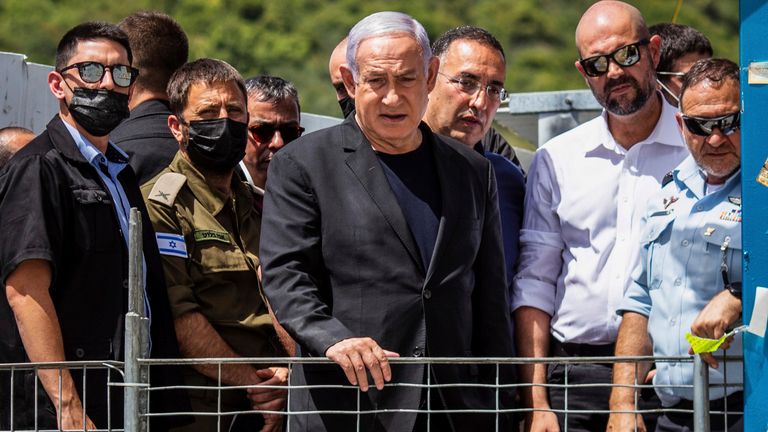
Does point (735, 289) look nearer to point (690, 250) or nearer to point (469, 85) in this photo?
point (690, 250)

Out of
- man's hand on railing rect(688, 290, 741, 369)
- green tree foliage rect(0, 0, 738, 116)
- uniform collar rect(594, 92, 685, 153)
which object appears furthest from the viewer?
green tree foliage rect(0, 0, 738, 116)

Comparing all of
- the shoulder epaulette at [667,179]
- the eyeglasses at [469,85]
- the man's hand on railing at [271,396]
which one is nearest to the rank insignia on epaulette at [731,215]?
the shoulder epaulette at [667,179]

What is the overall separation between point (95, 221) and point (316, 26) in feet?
148

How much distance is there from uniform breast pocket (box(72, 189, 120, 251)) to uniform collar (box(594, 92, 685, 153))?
2021mm

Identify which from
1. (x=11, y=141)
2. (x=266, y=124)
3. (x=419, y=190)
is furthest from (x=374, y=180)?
(x=11, y=141)

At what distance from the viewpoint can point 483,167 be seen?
457cm

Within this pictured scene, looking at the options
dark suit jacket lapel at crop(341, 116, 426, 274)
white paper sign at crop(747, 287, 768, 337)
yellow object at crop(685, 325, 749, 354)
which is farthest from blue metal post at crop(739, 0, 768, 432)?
dark suit jacket lapel at crop(341, 116, 426, 274)

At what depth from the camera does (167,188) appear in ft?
16.2

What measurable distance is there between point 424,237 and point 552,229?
1.08 meters

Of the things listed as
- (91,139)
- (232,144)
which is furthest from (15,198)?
(232,144)

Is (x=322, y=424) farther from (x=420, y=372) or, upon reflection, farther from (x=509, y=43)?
(x=509, y=43)

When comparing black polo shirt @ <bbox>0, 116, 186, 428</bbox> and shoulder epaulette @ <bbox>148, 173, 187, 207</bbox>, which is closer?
black polo shirt @ <bbox>0, 116, 186, 428</bbox>

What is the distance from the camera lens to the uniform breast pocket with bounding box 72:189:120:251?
175 inches

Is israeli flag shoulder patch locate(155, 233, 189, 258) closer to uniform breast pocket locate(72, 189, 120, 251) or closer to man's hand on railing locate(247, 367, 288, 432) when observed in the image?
uniform breast pocket locate(72, 189, 120, 251)
